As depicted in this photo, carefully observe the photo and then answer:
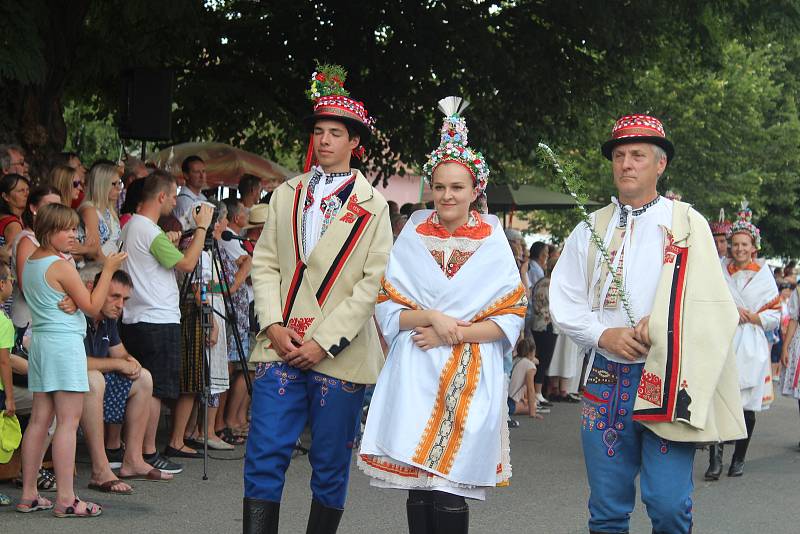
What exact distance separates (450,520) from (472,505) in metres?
2.88

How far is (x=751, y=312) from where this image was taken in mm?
9758

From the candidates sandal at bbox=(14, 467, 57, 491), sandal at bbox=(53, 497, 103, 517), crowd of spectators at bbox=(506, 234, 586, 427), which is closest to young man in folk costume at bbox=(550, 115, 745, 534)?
sandal at bbox=(53, 497, 103, 517)

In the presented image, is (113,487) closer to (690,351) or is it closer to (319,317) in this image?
(319,317)

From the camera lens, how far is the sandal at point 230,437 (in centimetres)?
970

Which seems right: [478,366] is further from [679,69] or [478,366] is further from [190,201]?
[679,69]

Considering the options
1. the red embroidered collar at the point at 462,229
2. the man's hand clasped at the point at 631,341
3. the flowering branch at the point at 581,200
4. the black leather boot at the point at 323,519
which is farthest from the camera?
the black leather boot at the point at 323,519

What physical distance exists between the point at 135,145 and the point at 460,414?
1878 cm

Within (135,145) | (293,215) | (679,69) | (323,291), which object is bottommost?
(323,291)

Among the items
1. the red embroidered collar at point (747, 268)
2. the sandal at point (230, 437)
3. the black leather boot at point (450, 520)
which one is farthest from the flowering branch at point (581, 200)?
the sandal at point (230, 437)

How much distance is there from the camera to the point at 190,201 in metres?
10.4

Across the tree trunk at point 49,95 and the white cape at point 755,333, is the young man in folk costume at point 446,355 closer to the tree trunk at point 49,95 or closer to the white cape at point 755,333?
the white cape at point 755,333

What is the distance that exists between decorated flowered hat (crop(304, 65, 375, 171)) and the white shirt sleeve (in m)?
1.17

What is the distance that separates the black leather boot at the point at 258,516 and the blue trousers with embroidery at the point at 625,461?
4.73ft

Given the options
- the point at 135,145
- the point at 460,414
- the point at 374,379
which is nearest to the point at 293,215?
the point at 374,379
